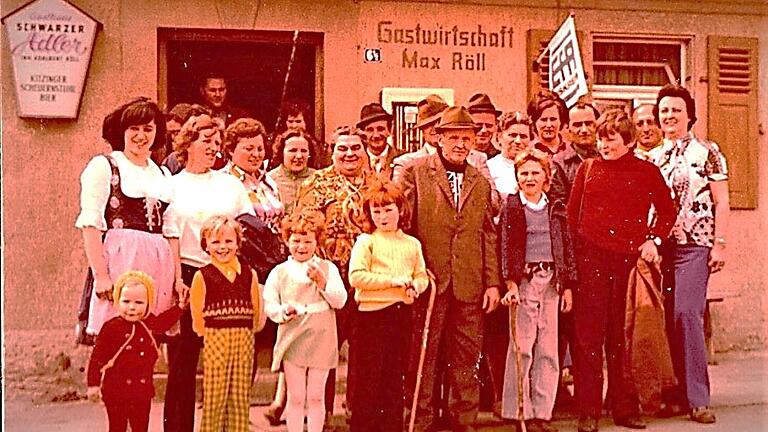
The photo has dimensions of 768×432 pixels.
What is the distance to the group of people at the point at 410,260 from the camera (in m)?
5.36

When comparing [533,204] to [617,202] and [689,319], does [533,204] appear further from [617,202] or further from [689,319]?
[689,319]

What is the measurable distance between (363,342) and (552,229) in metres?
1.30

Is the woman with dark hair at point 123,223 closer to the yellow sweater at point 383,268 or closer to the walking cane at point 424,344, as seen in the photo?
the yellow sweater at point 383,268

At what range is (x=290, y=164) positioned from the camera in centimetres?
577

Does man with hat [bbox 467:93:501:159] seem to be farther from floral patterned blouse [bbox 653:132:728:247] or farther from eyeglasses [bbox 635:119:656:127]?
floral patterned blouse [bbox 653:132:728:247]

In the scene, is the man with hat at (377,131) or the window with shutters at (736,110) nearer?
the man with hat at (377,131)

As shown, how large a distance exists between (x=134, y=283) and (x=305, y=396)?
1060mm

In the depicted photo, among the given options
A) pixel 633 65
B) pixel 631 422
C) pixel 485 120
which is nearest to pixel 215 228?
pixel 485 120

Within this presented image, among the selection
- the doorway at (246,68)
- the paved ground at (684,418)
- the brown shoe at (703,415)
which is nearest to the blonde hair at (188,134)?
the doorway at (246,68)

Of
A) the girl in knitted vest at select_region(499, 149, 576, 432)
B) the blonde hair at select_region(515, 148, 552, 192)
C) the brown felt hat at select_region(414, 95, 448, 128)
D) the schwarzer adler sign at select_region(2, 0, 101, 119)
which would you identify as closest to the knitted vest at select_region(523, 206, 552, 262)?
the girl in knitted vest at select_region(499, 149, 576, 432)

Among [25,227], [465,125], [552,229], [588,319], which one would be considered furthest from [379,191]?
[25,227]

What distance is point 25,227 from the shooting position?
5629 millimetres

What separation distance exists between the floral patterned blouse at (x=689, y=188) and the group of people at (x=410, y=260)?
1 centimetres

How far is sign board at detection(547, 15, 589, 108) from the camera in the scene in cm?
627
